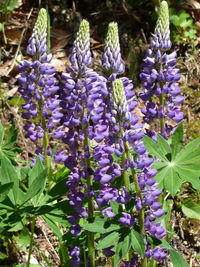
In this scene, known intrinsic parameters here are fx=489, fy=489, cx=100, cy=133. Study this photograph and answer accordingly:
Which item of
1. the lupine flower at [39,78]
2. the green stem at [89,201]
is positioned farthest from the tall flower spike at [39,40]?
the green stem at [89,201]

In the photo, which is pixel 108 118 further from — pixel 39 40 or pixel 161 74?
pixel 39 40

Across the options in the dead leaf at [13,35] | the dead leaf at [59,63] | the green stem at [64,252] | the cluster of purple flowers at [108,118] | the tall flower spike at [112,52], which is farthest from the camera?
the dead leaf at [13,35]

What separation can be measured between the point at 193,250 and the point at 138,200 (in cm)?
165

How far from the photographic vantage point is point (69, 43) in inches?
227

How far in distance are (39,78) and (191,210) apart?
170cm

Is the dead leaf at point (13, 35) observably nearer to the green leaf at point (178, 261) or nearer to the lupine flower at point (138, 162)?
the lupine flower at point (138, 162)

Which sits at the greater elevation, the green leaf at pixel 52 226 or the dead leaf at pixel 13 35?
the dead leaf at pixel 13 35

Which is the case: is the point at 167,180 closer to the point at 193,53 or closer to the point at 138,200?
the point at 138,200

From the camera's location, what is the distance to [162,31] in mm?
2883

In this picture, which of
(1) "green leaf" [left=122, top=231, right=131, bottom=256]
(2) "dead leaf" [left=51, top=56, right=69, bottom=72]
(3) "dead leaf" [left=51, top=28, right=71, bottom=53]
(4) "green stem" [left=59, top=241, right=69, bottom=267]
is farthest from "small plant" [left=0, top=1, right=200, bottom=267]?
(3) "dead leaf" [left=51, top=28, right=71, bottom=53]

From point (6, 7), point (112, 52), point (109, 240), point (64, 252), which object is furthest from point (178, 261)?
point (6, 7)

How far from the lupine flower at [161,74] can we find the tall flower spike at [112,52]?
1.03ft

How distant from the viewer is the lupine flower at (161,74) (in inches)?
113

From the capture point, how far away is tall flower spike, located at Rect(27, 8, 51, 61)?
2946 mm
